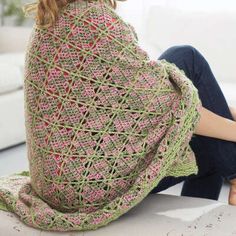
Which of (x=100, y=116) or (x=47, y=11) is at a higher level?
(x=47, y=11)

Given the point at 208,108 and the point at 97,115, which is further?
the point at 208,108

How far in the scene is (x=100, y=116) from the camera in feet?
3.92

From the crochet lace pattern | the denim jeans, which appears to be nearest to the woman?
the crochet lace pattern

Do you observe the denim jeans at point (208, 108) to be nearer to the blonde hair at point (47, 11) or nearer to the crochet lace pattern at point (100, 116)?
the crochet lace pattern at point (100, 116)

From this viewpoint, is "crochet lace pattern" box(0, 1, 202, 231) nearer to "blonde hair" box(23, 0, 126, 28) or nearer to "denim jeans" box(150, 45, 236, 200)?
"blonde hair" box(23, 0, 126, 28)

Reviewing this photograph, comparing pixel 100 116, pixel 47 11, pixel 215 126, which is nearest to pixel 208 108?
pixel 215 126

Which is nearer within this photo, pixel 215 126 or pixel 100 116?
pixel 100 116

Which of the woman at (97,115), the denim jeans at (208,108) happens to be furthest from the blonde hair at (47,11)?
the denim jeans at (208,108)

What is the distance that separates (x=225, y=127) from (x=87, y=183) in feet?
1.27

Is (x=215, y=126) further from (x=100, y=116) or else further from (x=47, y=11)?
(x=47, y=11)

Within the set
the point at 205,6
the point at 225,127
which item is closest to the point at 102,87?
the point at 225,127

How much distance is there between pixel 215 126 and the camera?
4.33 feet

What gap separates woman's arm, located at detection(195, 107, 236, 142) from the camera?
1.30m

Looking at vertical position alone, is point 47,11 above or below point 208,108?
above
